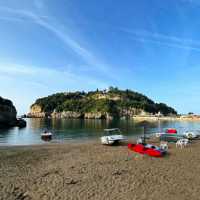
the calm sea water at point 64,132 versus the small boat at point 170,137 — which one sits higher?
the small boat at point 170,137

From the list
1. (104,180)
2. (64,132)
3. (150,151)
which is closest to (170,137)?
(150,151)

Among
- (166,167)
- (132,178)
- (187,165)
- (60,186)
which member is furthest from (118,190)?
(187,165)

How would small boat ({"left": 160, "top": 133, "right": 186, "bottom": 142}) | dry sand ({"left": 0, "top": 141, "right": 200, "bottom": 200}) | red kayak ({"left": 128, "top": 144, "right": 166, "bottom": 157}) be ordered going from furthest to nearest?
small boat ({"left": 160, "top": 133, "right": 186, "bottom": 142}), red kayak ({"left": 128, "top": 144, "right": 166, "bottom": 157}), dry sand ({"left": 0, "top": 141, "right": 200, "bottom": 200})

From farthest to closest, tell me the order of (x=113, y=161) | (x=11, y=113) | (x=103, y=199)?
(x=11, y=113) < (x=113, y=161) < (x=103, y=199)

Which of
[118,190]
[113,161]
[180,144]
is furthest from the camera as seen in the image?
[180,144]

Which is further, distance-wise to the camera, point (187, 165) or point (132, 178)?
point (187, 165)

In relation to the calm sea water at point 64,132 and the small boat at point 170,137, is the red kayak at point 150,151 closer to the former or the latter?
the calm sea water at point 64,132

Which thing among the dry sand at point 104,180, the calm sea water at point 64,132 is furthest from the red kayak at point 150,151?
the calm sea water at point 64,132

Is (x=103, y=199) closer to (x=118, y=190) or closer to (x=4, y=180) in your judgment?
(x=118, y=190)

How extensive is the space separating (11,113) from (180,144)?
314 feet

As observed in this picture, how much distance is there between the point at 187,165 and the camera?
68.5ft

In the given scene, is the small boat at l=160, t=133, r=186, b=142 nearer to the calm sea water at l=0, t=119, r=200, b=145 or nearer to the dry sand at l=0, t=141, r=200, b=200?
the calm sea water at l=0, t=119, r=200, b=145

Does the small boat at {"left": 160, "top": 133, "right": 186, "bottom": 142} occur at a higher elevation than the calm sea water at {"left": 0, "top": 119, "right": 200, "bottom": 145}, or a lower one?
higher

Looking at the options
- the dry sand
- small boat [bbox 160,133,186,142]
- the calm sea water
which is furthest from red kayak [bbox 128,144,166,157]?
small boat [bbox 160,133,186,142]
